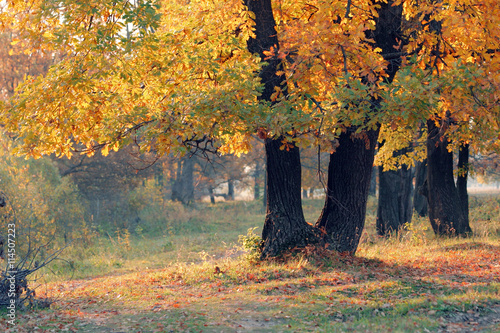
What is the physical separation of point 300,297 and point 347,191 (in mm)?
3363

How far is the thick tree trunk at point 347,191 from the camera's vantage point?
996cm

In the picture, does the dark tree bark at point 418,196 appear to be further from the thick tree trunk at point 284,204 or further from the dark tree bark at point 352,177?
the thick tree trunk at point 284,204

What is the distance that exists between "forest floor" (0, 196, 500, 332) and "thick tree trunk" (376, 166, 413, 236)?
4430 millimetres

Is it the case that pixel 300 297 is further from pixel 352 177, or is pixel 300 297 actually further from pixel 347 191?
pixel 352 177

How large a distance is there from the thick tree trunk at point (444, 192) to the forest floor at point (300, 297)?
2514 millimetres

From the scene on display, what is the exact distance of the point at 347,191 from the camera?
1007cm

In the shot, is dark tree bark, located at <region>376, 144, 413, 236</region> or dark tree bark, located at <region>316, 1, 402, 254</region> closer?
dark tree bark, located at <region>316, 1, 402, 254</region>

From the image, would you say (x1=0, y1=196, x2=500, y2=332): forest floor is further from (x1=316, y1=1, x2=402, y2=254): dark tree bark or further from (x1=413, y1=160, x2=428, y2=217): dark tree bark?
(x1=413, y1=160, x2=428, y2=217): dark tree bark

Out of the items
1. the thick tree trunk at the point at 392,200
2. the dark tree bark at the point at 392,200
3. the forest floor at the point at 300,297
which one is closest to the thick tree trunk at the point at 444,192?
the dark tree bark at the point at 392,200

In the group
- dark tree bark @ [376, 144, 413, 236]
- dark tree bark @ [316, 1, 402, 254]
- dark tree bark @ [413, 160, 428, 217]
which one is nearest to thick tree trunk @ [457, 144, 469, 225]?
dark tree bark @ [376, 144, 413, 236]

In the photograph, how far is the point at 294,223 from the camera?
9.94 metres

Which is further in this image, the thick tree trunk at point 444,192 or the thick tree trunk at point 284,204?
the thick tree trunk at point 444,192

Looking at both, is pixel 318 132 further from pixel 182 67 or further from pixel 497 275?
pixel 497 275

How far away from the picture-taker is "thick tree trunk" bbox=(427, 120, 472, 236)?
14.2m
